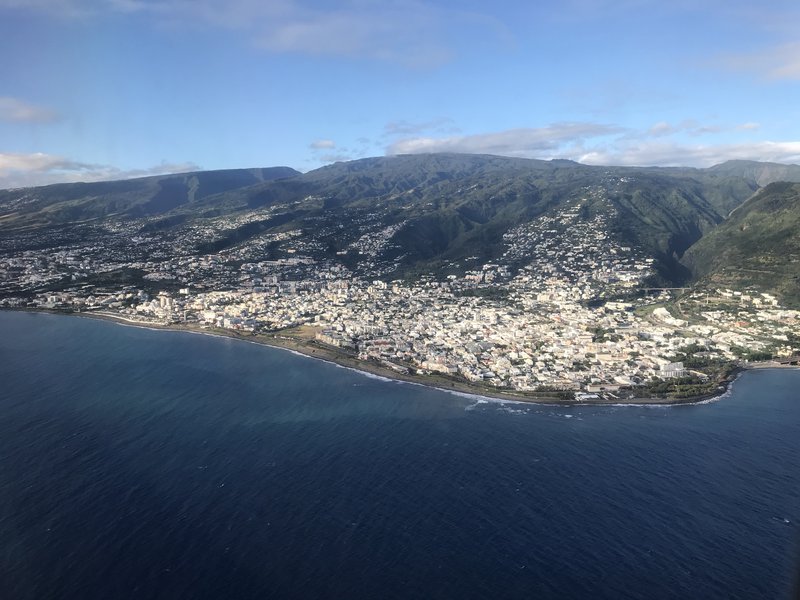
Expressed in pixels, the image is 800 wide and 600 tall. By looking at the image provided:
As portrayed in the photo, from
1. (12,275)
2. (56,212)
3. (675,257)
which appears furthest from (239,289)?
(56,212)

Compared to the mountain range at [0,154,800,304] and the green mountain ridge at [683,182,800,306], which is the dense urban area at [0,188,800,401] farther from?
the green mountain ridge at [683,182,800,306]

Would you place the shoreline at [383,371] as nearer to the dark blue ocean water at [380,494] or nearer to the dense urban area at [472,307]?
the dense urban area at [472,307]

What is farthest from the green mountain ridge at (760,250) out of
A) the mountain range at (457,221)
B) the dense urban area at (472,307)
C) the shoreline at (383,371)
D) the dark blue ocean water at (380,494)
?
the dark blue ocean water at (380,494)

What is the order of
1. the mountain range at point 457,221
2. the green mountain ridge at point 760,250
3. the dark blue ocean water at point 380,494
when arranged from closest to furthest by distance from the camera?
the dark blue ocean water at point 380,494, the green mountain ridge at point 760,250, the mountain range at point 457,221

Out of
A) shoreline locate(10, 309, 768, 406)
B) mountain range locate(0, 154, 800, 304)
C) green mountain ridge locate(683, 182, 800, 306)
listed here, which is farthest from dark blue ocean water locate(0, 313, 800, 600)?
mountain range locate(0, 154, 800, 304)

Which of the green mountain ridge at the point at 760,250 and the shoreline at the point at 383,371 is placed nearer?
the shoreline at the point at 383,371

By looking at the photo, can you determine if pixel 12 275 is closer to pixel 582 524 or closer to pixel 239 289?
pixel 239 289
